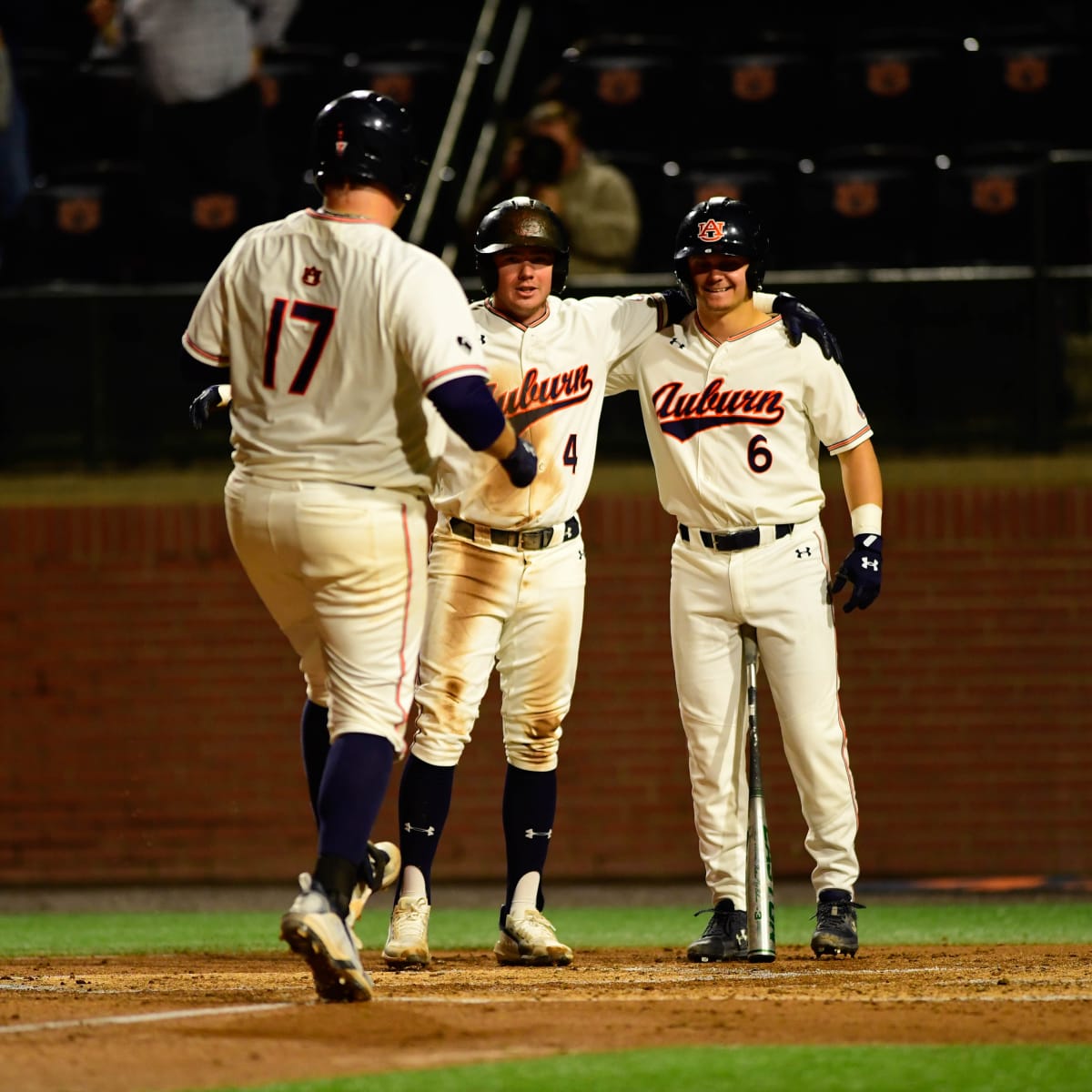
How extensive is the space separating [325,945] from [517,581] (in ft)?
5.15

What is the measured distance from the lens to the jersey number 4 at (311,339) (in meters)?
4.58

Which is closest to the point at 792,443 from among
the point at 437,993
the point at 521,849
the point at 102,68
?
the point at 521,849

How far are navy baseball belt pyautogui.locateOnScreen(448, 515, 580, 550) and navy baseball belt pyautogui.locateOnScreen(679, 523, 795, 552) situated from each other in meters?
0.42

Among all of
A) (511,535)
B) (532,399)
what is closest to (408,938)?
(511,535)

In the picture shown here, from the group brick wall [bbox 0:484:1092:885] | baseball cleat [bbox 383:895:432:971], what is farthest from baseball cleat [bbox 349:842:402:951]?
brick wall [bbox 0:484:1092:885]

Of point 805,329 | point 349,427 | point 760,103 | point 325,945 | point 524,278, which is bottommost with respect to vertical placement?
point 325,945

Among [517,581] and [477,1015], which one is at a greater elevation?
[517,581]

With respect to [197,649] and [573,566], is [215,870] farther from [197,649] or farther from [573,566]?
[573,566]

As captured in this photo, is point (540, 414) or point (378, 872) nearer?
point (378, 872)

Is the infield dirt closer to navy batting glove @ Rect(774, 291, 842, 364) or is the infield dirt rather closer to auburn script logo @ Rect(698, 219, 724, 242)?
navy batting glove @ Rect(774, 291, 842, 364)

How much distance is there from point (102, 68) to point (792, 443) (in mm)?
6680

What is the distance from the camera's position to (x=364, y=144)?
470 centimetres

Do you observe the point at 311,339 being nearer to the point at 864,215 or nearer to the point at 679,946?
the point at 679,946

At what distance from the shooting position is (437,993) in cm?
461
